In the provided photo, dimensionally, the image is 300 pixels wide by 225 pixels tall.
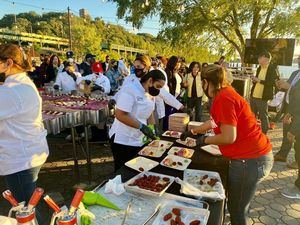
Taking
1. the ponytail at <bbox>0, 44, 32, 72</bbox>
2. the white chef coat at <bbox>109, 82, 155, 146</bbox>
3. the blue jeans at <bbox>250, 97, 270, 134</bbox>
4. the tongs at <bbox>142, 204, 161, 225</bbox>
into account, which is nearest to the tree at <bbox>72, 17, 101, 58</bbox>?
the blue jeans at <bbox>250, 97, 270, 134</bbox>

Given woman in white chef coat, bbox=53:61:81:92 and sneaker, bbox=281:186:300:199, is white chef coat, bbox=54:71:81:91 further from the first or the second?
sneaker, bbox=281:186:300:199

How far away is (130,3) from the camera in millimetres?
11242

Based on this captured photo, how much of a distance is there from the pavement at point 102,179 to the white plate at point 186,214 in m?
1.23

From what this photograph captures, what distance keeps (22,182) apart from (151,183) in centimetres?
94

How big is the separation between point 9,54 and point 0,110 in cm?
40

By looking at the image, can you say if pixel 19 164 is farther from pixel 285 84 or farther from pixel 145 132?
pixel 285 84

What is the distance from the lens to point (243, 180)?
1.87 meters

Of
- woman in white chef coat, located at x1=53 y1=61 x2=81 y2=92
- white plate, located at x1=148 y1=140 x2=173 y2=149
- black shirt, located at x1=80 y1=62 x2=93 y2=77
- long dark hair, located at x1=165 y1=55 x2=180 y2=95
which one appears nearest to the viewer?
white plate, located at x1=148 y1=140 x2=173 y2=149

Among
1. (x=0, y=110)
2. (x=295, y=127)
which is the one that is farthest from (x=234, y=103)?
(x=295, y=127)

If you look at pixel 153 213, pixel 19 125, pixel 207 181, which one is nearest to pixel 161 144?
pixel 207 181

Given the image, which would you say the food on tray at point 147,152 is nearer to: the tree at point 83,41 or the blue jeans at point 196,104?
the blue jeans at point 196,104

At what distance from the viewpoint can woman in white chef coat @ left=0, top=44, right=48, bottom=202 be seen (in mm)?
1613

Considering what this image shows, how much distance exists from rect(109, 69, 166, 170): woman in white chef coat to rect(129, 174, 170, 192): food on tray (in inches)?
24.3

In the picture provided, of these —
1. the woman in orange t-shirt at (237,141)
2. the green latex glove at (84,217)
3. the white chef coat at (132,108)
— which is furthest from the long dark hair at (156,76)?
the green latex glove at (84,217)
